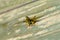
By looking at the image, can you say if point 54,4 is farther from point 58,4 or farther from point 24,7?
point 24,7

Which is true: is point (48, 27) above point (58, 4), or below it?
below

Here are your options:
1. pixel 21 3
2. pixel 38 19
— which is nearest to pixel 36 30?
pixel 38 19

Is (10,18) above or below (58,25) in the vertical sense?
above

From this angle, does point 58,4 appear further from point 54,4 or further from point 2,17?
point 2,17

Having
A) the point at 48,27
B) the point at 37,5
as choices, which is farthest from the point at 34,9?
the point at 48,27

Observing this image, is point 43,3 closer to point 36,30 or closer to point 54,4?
point 54,4

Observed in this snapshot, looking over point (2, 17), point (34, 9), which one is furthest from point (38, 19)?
point (2, 17)
